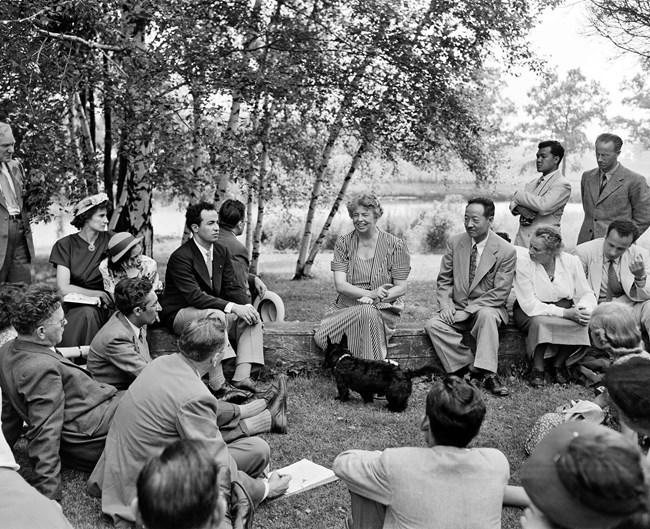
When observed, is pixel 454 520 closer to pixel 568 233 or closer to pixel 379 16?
pixel 379 16

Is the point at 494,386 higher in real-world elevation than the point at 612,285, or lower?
lower

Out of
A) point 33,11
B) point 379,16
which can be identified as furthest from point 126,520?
point 379,16

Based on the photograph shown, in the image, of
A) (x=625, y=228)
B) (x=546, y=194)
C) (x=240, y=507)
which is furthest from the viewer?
(x=546, y=194)

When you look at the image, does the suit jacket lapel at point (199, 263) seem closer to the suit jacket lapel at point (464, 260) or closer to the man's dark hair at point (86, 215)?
the man's dark hair at point (86, 215)

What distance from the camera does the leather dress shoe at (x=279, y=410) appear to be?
4887mm

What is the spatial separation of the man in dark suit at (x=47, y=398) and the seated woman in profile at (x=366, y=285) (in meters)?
A: 2.31

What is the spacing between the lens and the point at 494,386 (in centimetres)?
584

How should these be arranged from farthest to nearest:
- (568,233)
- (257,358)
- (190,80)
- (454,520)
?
(568,233) → (190,80) → (257,358) → (454,520)

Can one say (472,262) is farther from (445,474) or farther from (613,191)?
(445,474)

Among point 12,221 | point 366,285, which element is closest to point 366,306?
point 366,285

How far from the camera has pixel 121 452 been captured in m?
3.65

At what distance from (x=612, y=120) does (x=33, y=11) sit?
27172 mm

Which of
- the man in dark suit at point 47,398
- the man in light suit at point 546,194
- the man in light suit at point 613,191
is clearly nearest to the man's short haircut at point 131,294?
the man in dark suit at point 47,398

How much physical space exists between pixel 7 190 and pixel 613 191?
5.75m
